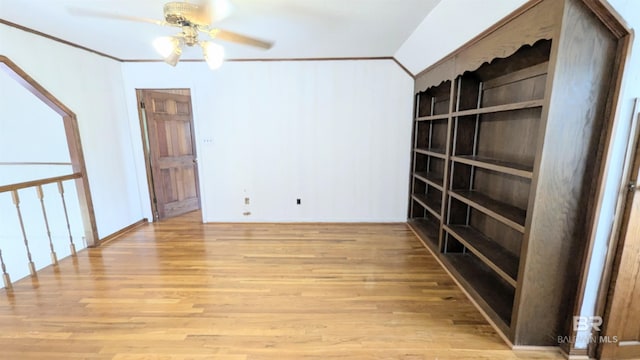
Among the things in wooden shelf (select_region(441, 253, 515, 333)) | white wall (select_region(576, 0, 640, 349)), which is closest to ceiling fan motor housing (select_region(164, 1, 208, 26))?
white wall (select_region(576, 0, 640, 349))

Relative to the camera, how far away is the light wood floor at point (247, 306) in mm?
1721

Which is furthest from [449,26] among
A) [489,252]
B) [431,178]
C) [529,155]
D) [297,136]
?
[297,136]

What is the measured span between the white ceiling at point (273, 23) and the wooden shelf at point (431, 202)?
1.95 meters

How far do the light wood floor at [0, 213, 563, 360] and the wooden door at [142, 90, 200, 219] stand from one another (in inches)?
45.0

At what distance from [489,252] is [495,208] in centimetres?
39

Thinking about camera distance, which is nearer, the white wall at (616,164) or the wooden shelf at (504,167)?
the white wall at (616,164)

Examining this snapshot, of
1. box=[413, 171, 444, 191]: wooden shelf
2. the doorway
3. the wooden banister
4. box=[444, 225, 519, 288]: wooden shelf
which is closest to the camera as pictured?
box=[444, 225, 519, 288]: wooden shelf

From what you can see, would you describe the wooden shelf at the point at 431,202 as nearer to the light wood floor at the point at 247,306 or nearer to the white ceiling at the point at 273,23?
the light wood floor at the point at 247,306

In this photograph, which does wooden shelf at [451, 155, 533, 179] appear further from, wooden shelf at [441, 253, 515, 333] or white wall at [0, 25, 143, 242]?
white wall at [0, 25, 143, 242]

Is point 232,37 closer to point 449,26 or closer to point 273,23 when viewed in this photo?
point 273,23

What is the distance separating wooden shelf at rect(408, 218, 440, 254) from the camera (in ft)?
10.1

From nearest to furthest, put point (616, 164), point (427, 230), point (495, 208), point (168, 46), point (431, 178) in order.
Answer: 1. point (616, 164)
2. point (168, 46)
3. point (495, 208)
4. point (431, 178)
5. point (427, 230)

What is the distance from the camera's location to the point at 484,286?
7.23 feet

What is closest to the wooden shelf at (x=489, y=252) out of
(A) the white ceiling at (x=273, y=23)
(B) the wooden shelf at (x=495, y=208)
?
(B) the wooden shelf at (x=495, y=208)
